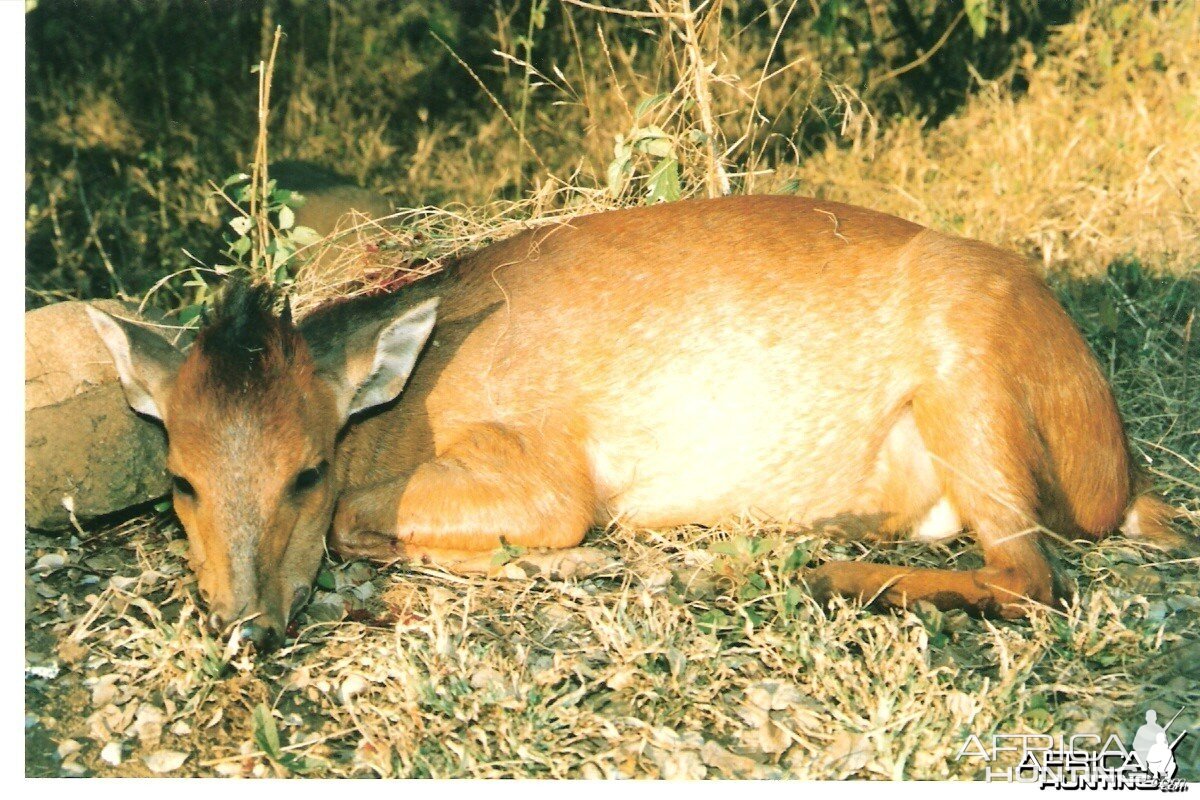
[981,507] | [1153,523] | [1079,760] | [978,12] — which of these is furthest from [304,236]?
[978,12]

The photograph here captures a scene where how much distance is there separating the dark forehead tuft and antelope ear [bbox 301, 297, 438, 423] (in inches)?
8.3

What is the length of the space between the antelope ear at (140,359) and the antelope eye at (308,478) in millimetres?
585

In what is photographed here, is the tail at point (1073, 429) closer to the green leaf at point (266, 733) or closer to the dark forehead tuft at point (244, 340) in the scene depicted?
the dark forehead tuft at point (244, 340)

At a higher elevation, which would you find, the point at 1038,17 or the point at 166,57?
A: the point at 166,57

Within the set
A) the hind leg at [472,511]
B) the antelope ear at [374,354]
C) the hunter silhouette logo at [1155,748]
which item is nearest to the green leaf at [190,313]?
the antelope ear at [374,354]

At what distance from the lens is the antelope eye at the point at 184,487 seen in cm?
461

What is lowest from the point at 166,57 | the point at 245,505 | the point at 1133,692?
the point at 1133,692

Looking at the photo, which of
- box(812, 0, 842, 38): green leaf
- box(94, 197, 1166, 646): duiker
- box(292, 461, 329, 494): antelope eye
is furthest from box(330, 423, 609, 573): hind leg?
box(812, 0, 842, 38): green leaf

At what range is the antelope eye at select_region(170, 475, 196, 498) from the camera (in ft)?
15.1

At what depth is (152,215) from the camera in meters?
8.40

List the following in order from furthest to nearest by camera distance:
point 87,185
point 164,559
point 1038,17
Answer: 1. point 1038,17
2. point 87,185
3. point 164,559

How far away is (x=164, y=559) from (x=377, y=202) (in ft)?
10.7

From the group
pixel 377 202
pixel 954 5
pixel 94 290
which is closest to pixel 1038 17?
pixel 954 5
